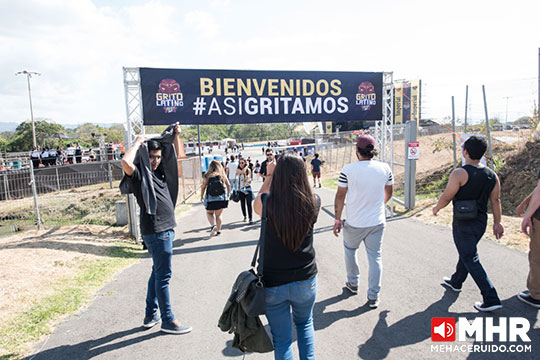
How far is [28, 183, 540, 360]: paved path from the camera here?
3215 mm

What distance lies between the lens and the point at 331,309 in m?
3.94

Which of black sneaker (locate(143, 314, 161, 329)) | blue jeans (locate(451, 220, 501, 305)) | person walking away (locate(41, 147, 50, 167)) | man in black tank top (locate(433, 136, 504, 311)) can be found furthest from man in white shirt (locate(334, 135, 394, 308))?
person walking away (locate(41, 147, 50, 167))

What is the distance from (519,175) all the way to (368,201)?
890 cm

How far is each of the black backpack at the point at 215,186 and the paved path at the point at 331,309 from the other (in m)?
1.53

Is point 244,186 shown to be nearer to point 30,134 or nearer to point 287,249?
point 287,249

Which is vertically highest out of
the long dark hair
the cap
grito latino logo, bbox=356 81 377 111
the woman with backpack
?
grito latino logo, bbox=356 81 377 111

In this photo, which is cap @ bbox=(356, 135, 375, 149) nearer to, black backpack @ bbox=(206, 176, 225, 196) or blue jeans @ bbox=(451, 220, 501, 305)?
blue jeans @ bbox=(451, 220, 501, 305)

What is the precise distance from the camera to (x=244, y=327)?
232 centimetres

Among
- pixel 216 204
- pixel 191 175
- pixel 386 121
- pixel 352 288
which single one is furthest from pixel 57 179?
pixel 352 288

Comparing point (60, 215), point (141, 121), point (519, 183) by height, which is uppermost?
point (141, 121)

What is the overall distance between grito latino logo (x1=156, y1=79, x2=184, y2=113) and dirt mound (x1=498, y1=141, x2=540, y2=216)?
9230mm

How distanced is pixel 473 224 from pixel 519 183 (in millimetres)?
8080

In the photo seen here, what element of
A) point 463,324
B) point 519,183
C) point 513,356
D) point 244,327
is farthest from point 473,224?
point 519,183

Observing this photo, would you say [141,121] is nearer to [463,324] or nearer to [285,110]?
[285,110]
